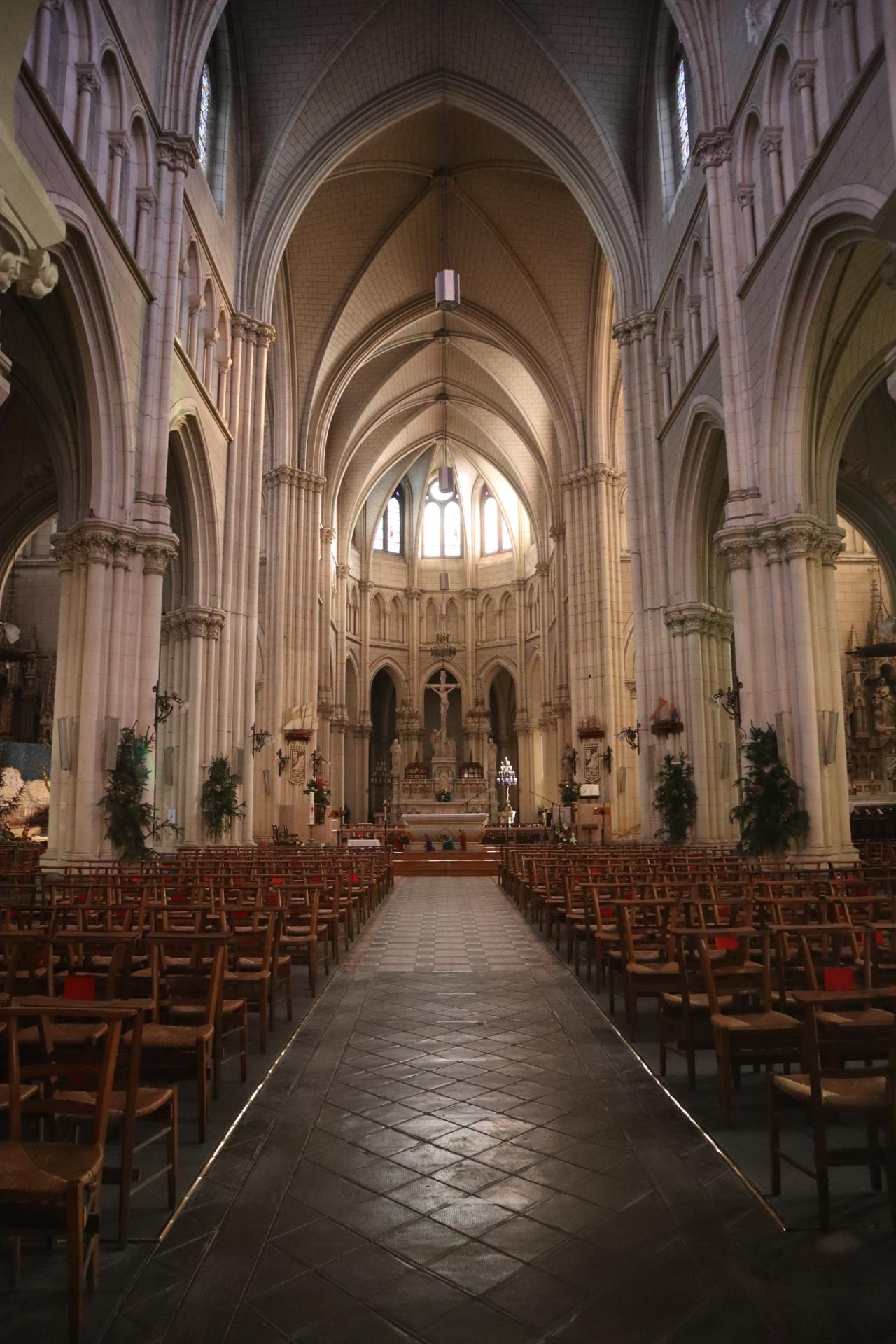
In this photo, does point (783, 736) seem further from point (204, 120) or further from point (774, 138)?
point (204, 120)

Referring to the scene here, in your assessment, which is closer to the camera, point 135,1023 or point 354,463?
point 135,1023

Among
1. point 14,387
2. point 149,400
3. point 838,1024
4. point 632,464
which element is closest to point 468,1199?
point 838,1024

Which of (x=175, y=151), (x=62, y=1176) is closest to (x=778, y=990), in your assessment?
(x=62, y=1176)

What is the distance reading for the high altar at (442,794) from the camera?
97.7ft

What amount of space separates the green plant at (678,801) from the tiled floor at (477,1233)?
1404 cm

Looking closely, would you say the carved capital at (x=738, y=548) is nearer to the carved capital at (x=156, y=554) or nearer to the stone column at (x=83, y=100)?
the carved capital at (x=156, y=554)

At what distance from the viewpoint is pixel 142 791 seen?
1406 cm

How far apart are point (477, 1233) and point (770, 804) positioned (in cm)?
1138

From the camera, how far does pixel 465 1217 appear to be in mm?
3406

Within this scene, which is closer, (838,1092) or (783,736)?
(838,1092)

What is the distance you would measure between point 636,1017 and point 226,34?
2375 centimetres

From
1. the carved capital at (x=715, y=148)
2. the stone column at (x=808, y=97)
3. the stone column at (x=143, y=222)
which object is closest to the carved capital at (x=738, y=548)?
the stone column at (x=808, y=97)

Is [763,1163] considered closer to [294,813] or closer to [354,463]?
[294,813]

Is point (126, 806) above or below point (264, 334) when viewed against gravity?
below
